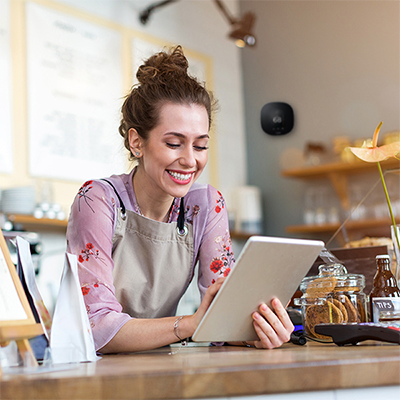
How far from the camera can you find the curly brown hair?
4.67ft

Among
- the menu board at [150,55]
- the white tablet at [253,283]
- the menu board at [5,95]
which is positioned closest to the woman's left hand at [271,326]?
the white tablet at [253,283]

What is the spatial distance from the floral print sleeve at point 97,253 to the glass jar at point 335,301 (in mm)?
377

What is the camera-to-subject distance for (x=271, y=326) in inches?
39.9

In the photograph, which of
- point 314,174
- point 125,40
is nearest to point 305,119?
point 314,174

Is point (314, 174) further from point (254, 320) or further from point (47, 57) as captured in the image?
point (254, 320)

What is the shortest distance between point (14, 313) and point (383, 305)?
28.5 inches

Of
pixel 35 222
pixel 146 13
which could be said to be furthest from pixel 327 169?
pixel 35 222

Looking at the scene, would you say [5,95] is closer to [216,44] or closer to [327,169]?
[216,44]

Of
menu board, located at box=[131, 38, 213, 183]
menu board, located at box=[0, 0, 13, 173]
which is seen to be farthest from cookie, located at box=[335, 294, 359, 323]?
menu board, located at box=[131, 38, 213, 183]

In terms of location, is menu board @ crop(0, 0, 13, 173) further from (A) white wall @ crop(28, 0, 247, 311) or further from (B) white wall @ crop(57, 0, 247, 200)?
(B) white wall @ crop(57, 0, 247, 200)

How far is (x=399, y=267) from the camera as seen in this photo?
1288mm

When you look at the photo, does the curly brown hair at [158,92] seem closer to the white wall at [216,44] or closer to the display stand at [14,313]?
the display stand at [14,313]

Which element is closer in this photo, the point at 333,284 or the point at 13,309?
the point at 13,309

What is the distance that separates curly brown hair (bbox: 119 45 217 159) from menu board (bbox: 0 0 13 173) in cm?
188
